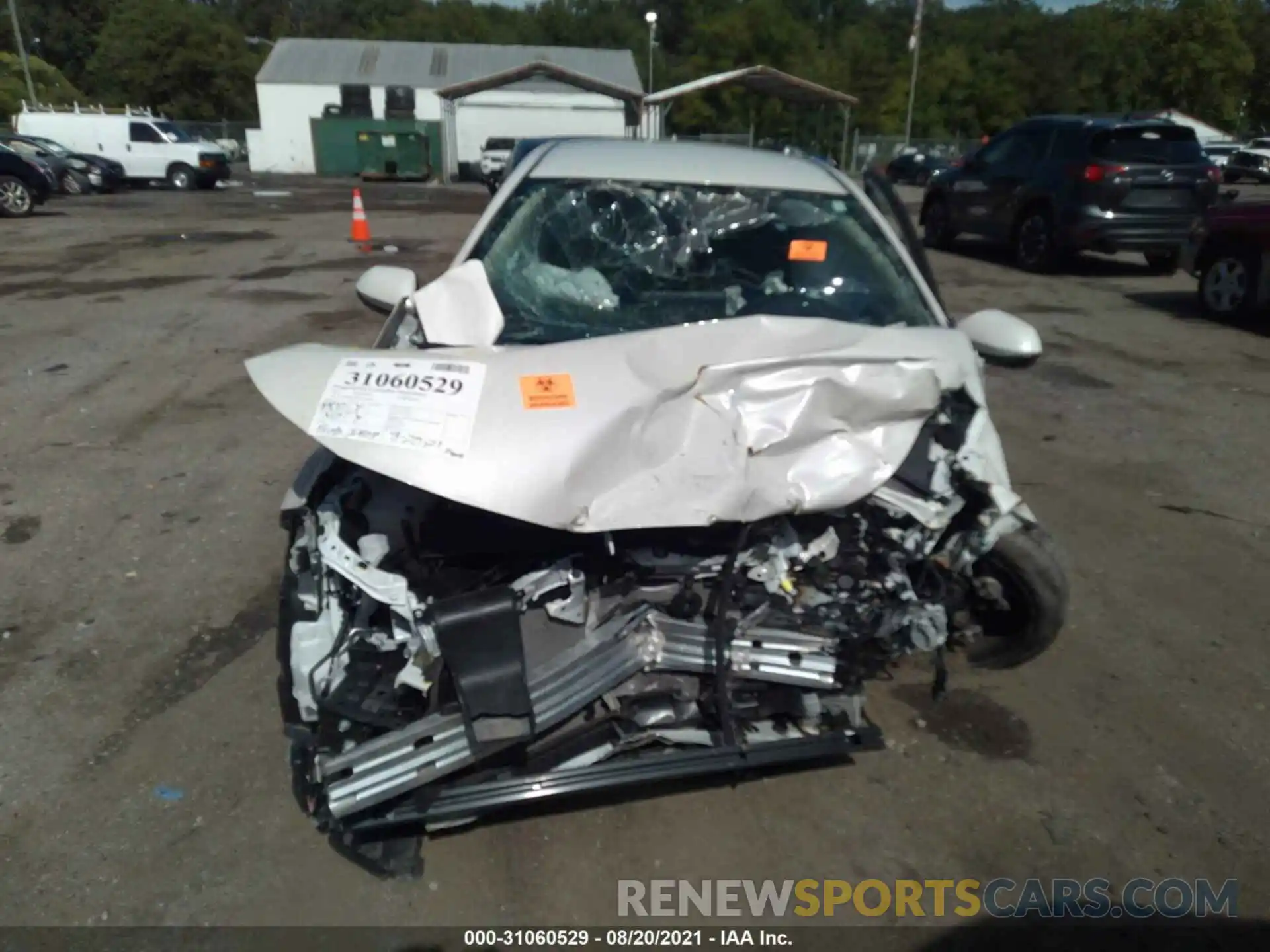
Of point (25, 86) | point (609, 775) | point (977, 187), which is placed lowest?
point (609, 775)

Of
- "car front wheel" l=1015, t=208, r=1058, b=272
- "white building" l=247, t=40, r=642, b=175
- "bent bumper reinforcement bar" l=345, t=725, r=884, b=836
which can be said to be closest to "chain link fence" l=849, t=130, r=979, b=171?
"white building" l=247, t=40, r=642, b=175

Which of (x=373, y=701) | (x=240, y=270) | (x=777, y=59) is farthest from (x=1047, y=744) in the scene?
(x=777, y=59)

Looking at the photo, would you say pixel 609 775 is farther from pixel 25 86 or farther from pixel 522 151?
pixel 25 86

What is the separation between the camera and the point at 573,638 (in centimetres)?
262

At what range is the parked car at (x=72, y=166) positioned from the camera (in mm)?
22578

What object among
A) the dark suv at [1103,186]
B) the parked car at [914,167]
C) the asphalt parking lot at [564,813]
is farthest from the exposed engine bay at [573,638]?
the parked car at [914,167]

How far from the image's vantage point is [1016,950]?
2.48 meters

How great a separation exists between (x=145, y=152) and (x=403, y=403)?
29.1 metres

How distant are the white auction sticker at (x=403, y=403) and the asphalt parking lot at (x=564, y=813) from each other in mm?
1196

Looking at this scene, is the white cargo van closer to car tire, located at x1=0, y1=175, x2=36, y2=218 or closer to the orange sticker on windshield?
car tire, located at x1=0, y1=175, x2=36, y2=218

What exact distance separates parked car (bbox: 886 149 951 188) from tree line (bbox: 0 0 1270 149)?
799 centimetres

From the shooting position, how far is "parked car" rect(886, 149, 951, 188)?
32375mm

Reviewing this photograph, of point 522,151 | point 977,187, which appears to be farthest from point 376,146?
point 522,151

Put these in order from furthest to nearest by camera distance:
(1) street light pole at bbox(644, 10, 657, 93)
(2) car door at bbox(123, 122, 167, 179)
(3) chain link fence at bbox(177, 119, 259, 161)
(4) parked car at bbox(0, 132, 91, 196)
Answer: (3) chain link fence at bbox(177, 119, 259, 161), (1) street light pole at bbox(644, 10, 657, 93), (2) car door at bbox(123, 122, 167, 179), (4) parked car at bbox(0, 132, 91, 196)
